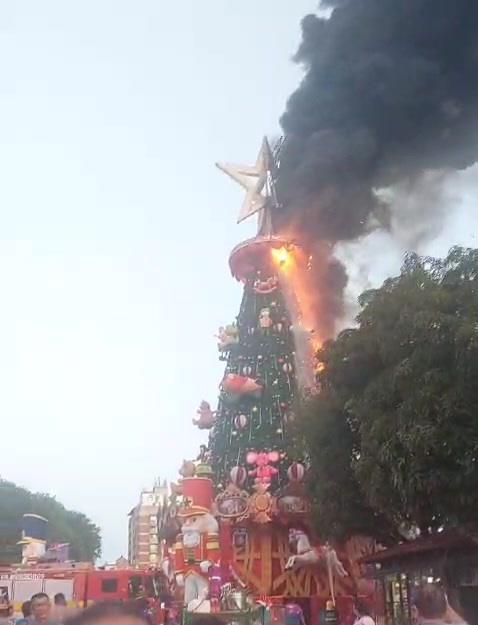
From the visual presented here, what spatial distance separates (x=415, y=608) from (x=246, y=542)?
28.8ft

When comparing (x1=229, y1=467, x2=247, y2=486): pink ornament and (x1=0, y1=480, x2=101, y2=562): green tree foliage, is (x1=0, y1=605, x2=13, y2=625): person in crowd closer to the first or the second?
(x1=229, y1=467, x2=247, y2=486): pink ornament

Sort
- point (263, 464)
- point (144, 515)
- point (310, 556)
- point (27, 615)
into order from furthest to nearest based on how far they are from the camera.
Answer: point (144, 515) → point (263, 464) → point (310, 556) → point (27, 615)

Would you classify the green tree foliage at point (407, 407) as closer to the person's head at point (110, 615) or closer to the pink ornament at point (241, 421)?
the pink ornament at point (241, 421)

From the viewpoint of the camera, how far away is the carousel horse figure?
19.8 meters

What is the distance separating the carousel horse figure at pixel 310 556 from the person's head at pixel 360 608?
4.31ft

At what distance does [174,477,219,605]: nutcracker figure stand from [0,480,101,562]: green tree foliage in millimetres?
28155

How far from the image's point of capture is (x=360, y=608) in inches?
680

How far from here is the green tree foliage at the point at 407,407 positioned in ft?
36.3

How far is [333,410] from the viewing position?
14305mm

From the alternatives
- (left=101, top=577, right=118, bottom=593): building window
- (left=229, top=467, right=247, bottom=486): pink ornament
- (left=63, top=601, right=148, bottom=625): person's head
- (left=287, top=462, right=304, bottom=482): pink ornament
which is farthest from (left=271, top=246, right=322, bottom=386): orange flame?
(left=63, top=601, right=148, bottom=625): person's head

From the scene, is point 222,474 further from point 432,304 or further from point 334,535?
point 432,304

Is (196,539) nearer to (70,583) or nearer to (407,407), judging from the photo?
(70,583)

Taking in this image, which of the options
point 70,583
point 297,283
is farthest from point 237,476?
point 297,283

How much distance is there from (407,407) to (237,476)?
10.8m
